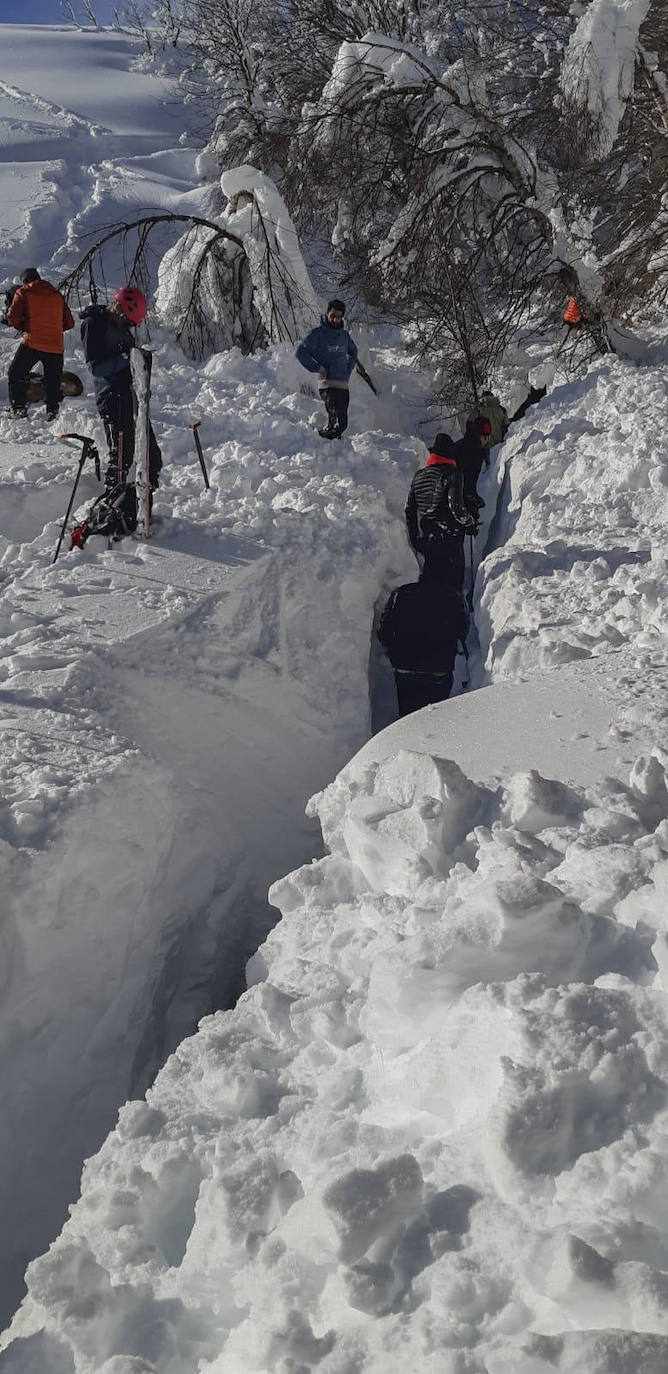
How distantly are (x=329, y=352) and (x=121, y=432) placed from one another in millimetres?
2623

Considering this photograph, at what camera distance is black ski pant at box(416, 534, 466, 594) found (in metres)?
7.57

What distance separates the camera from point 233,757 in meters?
6.01

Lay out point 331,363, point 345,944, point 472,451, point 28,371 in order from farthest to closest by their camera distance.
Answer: point 28,371, point 331,363, point 472,451, point 345,944

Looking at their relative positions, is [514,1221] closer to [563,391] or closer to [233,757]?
[233,757]

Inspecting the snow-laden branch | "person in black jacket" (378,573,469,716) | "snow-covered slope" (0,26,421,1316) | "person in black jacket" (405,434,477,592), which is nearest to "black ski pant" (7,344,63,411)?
"snow-covered slope" (0,26,421,1316)

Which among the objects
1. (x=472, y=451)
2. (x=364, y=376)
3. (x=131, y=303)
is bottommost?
(x=472, y=451)

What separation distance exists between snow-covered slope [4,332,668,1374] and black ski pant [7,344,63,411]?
6.95m

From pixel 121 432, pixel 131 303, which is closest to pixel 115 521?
pixel 121 432

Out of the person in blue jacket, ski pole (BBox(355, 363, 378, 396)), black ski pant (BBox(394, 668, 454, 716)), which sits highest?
the person in blue jacket

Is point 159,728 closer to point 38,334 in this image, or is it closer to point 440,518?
point 440,518

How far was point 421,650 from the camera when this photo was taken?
6926 millimetres

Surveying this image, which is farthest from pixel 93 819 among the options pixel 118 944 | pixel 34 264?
pixel 34 264

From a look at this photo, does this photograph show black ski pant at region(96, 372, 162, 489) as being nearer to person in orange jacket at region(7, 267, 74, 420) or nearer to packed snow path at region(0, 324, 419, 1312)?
packed snow path at region(0, 324, 419, 1312)

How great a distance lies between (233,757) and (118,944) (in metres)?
1.60
